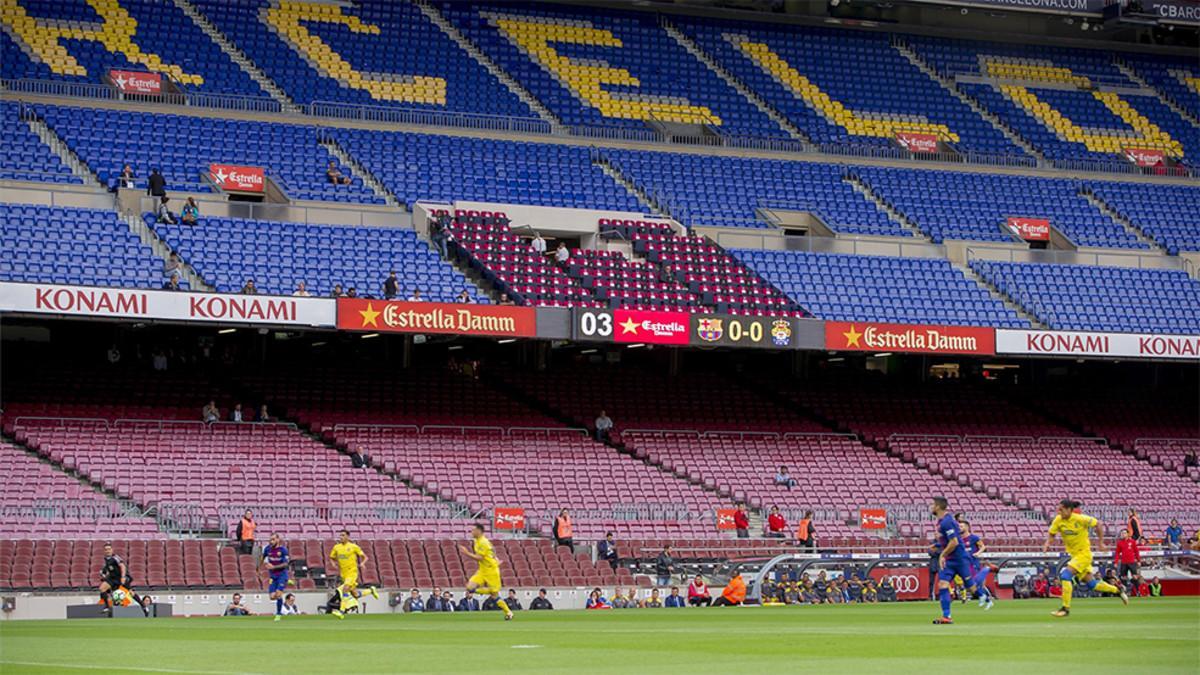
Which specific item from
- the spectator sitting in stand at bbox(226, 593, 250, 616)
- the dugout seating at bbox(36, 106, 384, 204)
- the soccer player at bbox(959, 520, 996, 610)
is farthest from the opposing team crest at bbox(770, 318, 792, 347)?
the spectator sitting in stand at bbox(226, 593, 250, 616)

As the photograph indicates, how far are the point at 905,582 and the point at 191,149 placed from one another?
2168cm

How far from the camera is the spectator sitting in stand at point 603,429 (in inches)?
1746

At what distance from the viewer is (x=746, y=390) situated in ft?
160

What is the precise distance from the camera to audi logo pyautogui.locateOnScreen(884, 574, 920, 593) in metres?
36.5

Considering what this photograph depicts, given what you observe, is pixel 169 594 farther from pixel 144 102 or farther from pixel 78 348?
pixel 144 102

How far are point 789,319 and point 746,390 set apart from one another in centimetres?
551

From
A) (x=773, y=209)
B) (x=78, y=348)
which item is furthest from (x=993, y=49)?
(x=78, y=348)

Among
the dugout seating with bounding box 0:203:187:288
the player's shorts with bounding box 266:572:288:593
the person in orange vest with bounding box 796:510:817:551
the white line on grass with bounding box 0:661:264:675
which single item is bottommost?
the white line on grass with bounding box 0:661:264:675

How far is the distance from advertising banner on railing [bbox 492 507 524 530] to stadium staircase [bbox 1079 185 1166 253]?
25638 mm

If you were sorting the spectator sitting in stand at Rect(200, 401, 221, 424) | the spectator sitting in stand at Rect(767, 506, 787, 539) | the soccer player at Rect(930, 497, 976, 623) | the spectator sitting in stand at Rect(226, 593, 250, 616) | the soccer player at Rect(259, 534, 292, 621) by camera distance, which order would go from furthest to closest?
1. the spectator sitting in stand at Rect(200, 401, 221, 424)
2. the spectator sitting in stand at Rect(767, 506, 787, 539)
3. the spectator sitting in stand at Rect(226, 593, 250, 616)
4. the soccer player at Rect(259, 534, 292, 621)
5. the soccer player at Rect(930, 497, 976, 623)

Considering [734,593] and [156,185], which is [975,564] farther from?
[156,185]

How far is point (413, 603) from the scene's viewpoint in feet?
108

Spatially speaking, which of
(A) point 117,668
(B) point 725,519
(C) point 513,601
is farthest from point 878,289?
(A) point 117,668

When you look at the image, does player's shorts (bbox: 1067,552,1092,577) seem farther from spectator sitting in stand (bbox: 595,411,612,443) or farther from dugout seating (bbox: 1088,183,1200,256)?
dugout seating (bbox: 1088,183,1200,256)
